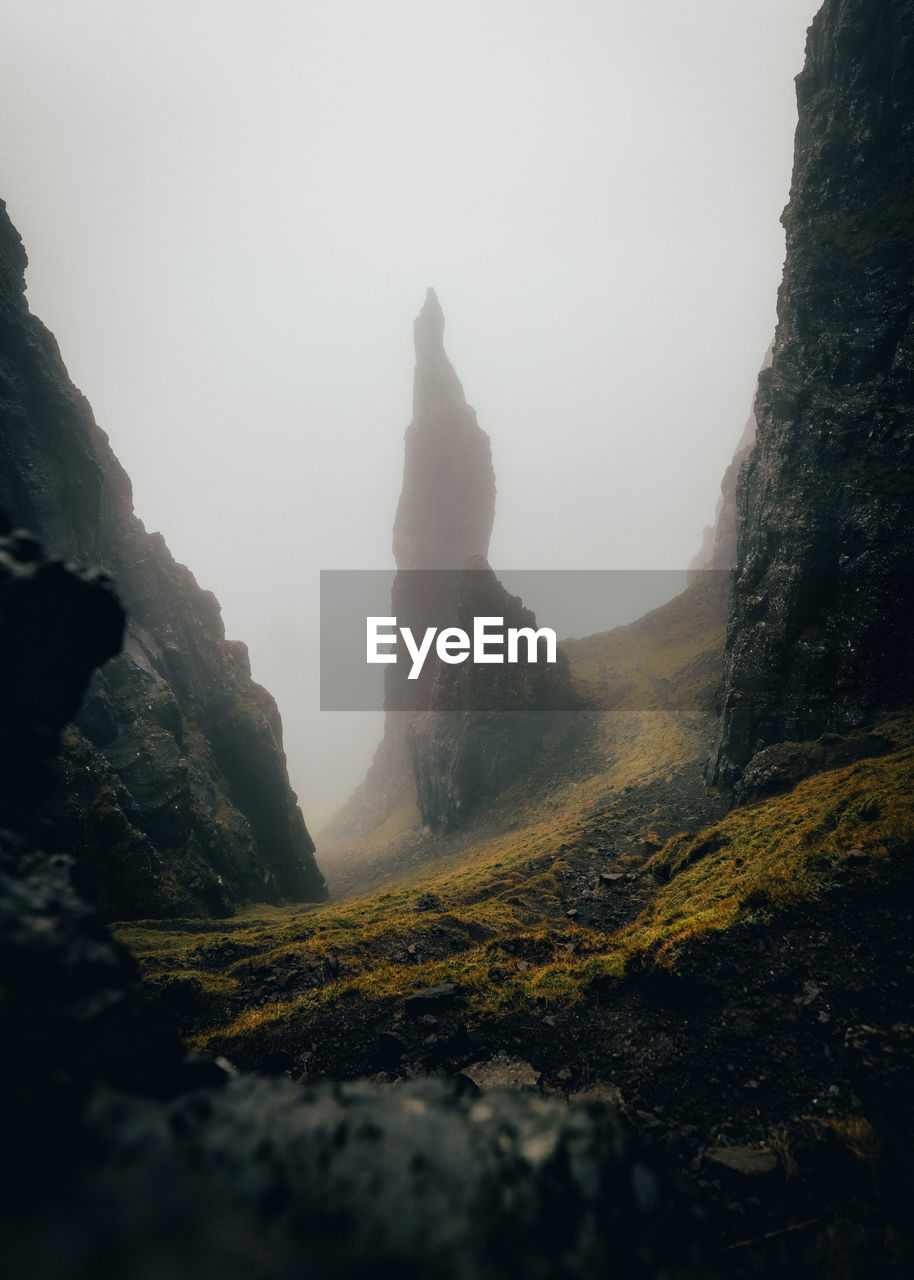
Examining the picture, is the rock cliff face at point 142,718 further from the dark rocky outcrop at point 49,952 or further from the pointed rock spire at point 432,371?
the pointed rock spire at point 432,371

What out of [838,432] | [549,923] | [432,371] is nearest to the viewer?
[549,923]

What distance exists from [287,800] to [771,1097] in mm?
37109

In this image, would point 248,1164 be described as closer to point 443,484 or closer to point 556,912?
point 556,912

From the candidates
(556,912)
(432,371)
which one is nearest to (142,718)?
(556,912)

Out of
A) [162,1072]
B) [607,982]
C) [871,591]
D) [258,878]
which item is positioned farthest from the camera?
[258,878]

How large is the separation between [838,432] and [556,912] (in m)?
24.6

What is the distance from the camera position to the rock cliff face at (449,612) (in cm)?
4356

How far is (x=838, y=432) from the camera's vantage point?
2178 centimetres

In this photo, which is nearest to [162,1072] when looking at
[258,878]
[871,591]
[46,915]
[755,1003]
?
[46,915]

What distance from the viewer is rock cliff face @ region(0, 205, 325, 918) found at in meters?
21.8

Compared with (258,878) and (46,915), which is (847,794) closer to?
(46,915)

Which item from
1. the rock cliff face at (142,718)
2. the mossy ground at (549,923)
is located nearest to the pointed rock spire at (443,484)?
the rock cliff face at (142,718)

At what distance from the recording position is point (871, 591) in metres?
18.9

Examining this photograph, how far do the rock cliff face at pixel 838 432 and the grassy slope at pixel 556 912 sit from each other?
4.51 metres
